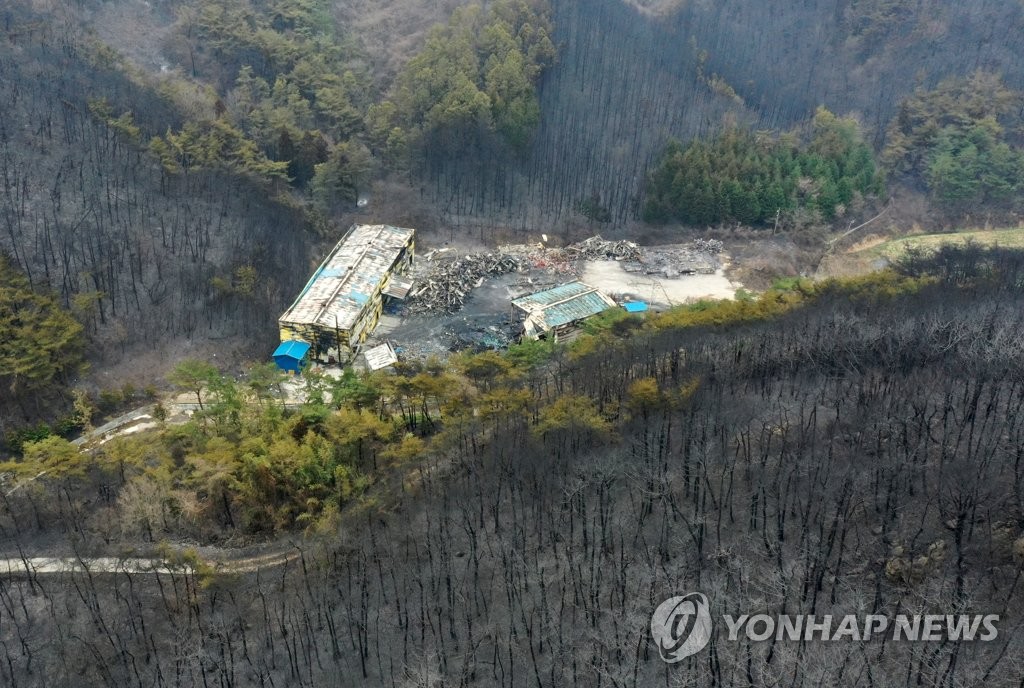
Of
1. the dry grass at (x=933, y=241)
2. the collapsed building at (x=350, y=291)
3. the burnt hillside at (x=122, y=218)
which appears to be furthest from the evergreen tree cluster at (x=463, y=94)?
the dry grass at (x=933, y=241)

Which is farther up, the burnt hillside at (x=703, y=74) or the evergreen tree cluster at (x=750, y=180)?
the burnt hillside at (x=703, y=74)

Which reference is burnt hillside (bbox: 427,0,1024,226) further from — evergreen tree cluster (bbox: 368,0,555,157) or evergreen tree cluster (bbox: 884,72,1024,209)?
evergreen tree cluster (bbox: 884,72,1024,209)

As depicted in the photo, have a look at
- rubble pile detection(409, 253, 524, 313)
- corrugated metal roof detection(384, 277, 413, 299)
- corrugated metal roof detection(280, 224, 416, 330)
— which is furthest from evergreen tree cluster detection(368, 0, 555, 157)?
corrugated metal roof detection(384, 277, 413, 299)

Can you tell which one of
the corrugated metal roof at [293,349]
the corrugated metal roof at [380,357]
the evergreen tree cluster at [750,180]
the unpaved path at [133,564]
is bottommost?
the unpaved path at [133,564]

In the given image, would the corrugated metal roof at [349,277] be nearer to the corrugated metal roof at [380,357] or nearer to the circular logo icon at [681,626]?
the corrugated metal roof at [380,357]

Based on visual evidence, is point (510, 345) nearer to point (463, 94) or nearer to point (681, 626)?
point (681, 626)

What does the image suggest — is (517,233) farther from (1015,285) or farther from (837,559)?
(837,559)

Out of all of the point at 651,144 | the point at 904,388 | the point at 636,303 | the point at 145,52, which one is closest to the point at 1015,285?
the point at 904,388
